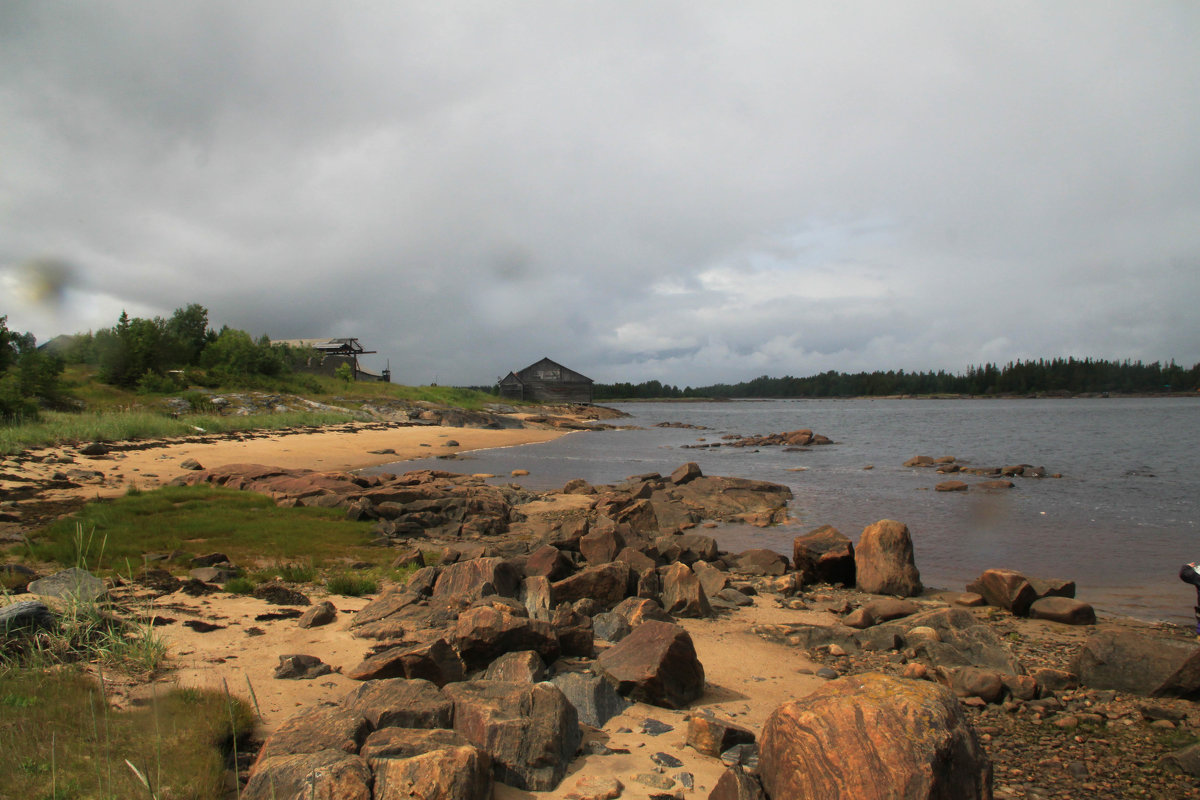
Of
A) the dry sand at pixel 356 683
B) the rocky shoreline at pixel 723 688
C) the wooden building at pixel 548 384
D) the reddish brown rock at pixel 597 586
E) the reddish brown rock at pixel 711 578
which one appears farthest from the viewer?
the wooden building at pixel 548 384

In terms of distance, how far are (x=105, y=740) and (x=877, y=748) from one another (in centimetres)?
457

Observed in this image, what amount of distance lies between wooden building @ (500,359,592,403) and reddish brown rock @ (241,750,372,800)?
294ft

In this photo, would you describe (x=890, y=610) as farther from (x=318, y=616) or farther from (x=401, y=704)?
(x=318, y=616)

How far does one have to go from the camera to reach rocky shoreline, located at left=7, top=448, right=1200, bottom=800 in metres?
3.63

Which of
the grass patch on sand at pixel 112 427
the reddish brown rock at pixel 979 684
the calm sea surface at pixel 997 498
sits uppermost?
the grass patch on sand at pixel 112 427

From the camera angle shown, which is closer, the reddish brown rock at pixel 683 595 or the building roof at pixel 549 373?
the reddish brown rock at pixel 683 595

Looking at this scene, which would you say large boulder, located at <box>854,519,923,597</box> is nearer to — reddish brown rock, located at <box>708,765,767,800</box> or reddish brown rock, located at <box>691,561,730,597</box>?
reddish brown rock, located at <box>691,561,730,597</box>

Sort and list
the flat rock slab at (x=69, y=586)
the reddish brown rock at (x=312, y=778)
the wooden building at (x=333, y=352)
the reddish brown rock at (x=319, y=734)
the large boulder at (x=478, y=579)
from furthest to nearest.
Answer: the wooden building at (x=333, y=352) < the large boulder at (x=478, y=579) < the flat rock slab at (x=69, y=586) < the reddish brown rock at (x=319, y=734) < the reddish brown rock at (x=312, y=778)

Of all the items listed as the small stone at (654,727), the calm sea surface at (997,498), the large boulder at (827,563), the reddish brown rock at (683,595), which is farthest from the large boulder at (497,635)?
the calm sea surface at (997,498)

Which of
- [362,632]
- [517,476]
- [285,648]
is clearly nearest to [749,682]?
[362,632]

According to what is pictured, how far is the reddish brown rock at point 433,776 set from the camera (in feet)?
11.0

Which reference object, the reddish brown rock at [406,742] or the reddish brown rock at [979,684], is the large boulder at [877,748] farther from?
the reddish brown rock at [979,684]

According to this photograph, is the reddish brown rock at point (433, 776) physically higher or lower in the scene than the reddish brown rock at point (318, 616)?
higher

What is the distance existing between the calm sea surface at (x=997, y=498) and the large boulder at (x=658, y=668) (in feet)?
25.6
